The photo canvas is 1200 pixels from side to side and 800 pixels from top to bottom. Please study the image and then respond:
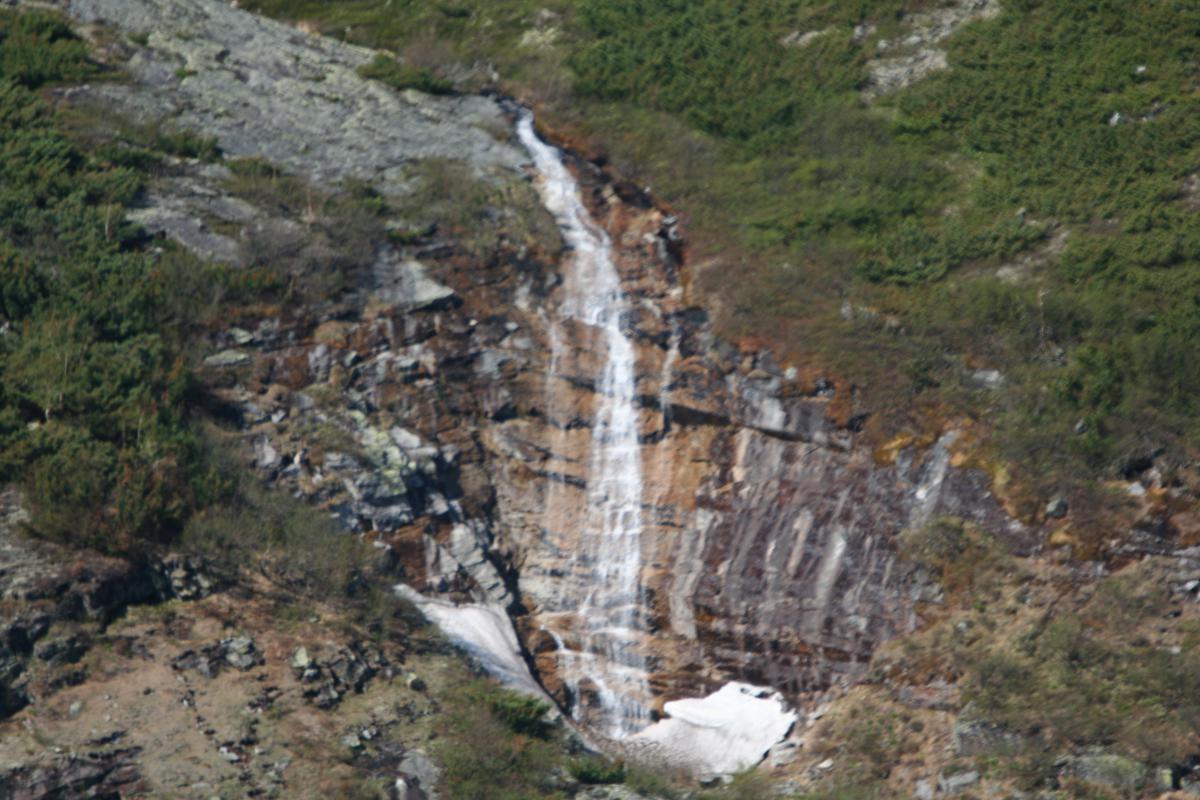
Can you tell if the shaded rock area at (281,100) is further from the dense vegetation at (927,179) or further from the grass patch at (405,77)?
the dense vegetation at (927,179)

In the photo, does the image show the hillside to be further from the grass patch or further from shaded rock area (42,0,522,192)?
the grass patch

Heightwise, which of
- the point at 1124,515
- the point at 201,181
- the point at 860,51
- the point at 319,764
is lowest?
the point at 319,764

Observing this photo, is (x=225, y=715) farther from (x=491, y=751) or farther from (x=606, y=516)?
(x=606, y=516)

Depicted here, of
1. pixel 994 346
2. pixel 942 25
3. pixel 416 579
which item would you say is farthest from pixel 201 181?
pixel 942 25

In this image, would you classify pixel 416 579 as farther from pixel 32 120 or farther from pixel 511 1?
pixel 511 1

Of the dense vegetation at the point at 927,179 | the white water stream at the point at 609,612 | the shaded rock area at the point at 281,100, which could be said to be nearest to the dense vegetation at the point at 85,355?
the shaded rock area at the point at 281,100

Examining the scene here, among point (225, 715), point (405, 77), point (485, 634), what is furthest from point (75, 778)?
point (405, 77)

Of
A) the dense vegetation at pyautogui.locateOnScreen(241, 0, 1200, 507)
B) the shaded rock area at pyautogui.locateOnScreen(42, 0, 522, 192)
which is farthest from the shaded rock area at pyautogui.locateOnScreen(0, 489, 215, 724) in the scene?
the shaded rock area at pyautogui.locateOnScreen(42, 0, 522, 192)
